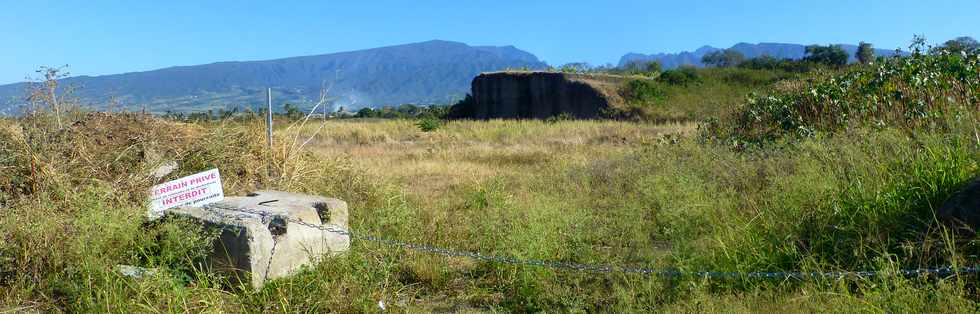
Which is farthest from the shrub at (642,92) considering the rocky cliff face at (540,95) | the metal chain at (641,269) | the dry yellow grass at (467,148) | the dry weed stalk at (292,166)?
the metal chain at (641,269)

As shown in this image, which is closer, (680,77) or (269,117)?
(269,117)

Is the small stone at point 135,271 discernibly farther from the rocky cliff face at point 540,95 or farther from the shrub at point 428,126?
the rocky cliff face at point 540,95

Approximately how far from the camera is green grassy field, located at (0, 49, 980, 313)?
4055 mm

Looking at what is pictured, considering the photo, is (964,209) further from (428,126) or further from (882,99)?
(428,126)

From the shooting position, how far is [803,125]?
29.5ft

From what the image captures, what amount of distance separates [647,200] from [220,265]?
3.92 metres

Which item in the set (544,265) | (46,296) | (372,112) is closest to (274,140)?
(46,296)

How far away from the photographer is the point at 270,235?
482 centimetres

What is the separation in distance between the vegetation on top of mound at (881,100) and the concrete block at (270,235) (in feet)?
16.7

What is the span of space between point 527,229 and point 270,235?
1.85 meters

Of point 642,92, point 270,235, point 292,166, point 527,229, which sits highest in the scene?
point 642,92

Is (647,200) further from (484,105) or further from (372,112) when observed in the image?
(372,112)

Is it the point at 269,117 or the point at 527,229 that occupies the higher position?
the point at 269,117

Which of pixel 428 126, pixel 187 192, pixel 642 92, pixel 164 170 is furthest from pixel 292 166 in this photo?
pixel 642 92
